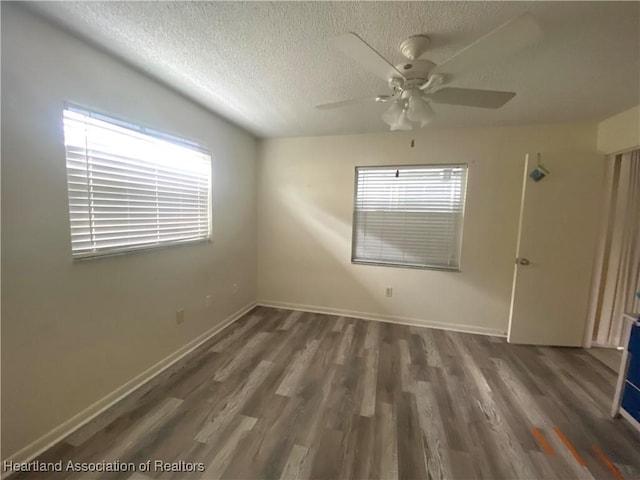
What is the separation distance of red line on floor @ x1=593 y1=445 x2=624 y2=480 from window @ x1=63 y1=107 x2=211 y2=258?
3131mm

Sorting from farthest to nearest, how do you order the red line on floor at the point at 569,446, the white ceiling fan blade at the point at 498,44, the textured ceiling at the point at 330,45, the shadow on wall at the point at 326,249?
the shadow on wall at the point at 326,249, the red line on floor at the point at 569,446, the textured ceiling at the point at 330,45, the white ceiling fan blade at the point at 498,44

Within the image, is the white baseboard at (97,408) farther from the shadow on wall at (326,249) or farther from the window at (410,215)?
the window at (410,215)

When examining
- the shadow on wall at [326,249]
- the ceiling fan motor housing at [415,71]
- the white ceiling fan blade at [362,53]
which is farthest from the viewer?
the shadow on wall at [326,249]

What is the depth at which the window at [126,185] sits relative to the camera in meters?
1.56

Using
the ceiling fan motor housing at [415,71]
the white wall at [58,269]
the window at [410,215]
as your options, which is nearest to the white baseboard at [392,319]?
the window at [410,215]

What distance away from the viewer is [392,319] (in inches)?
129

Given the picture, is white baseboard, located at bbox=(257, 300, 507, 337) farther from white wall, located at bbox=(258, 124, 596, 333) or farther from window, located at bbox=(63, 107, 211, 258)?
window, located at bbox=(63, 107, 211, 258)

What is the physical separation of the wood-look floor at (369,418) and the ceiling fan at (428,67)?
6.24ft

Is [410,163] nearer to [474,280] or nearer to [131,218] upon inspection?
[474,280]

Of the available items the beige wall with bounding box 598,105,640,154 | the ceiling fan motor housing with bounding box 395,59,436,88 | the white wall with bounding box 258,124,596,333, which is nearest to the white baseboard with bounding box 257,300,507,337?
the white wall with bounding box 258,124,596,333

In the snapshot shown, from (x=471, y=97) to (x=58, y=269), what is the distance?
251cm

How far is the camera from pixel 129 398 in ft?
6.09

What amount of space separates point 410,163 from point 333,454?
9.12 ft

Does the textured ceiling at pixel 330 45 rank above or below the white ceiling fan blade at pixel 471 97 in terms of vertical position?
above
